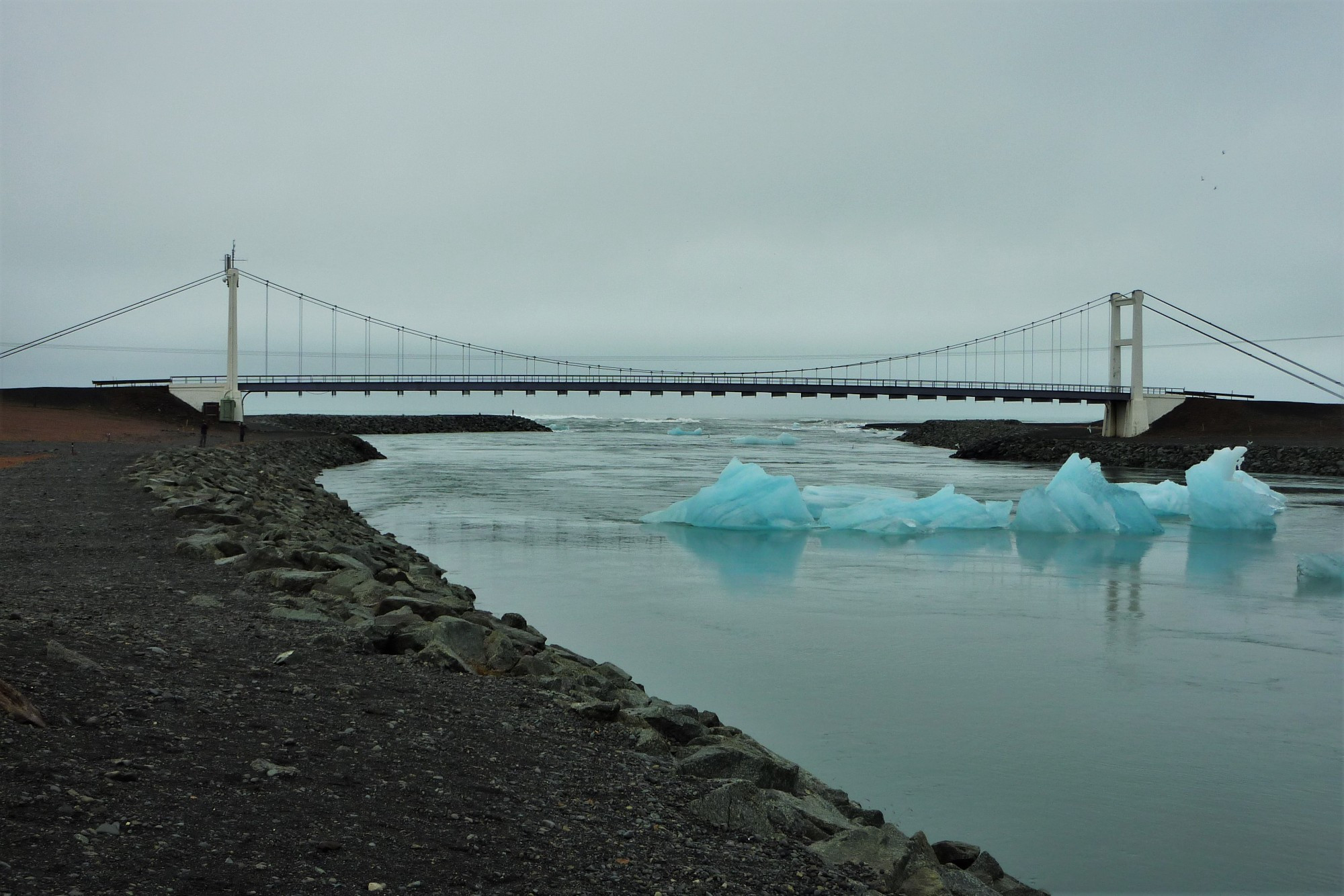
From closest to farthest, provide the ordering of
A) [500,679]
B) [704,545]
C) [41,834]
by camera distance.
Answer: [41,834], [500,679], [704,545]

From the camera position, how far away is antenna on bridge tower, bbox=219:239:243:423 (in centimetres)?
4575

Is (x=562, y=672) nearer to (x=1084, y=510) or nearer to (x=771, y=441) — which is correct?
(x=1084, y=510)

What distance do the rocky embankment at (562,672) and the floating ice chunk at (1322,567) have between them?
9.29 metres

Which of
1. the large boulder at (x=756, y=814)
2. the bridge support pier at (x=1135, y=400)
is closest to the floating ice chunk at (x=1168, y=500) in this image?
the large boulder at (x=756, y=814)

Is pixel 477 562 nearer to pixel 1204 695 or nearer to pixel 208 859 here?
pixel 1204 695

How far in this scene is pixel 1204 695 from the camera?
7113mm

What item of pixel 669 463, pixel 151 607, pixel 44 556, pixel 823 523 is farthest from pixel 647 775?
pixel 669 463

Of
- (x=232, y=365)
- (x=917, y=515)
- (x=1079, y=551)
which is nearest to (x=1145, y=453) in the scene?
(x=917, y=515)

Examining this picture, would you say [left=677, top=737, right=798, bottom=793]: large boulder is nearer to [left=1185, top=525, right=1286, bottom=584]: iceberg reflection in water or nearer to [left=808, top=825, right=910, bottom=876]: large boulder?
[left=808, top=825, right=910, bottom=876]: large boulder

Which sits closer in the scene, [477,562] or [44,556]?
[44,556]

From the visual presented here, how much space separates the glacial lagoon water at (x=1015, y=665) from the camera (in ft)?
16.0

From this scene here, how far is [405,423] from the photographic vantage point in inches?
3228

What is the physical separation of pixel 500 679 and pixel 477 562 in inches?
305

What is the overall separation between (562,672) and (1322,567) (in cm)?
1011
